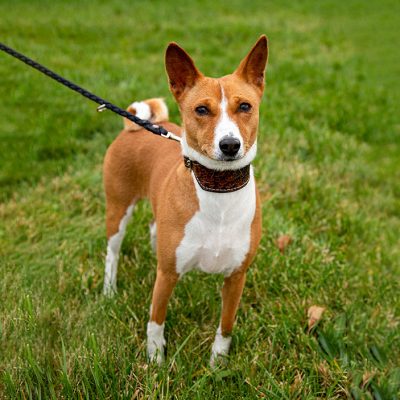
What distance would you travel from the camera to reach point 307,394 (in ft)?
9.96

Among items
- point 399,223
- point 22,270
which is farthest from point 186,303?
point 399,223

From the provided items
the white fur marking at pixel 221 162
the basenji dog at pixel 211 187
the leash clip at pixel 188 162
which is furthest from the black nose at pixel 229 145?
the leash clip at pixel 188 162

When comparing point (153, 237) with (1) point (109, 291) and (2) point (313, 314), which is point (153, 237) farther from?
(2) point (313, 314)

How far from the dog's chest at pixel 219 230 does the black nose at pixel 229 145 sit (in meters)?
0.36

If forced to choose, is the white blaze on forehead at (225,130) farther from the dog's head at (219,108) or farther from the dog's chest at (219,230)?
the dog's chest at (219,230)

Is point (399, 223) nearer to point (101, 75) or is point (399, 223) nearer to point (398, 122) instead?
point (398, 122)

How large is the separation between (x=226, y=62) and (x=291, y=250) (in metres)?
4.99

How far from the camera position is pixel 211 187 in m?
2.82

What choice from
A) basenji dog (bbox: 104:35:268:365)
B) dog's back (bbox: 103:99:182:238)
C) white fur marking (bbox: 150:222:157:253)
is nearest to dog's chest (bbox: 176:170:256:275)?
basenji dog (bbox: 104:35:268:365)

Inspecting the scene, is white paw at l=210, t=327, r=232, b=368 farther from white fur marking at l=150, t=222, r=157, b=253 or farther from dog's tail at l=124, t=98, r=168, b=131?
dog's tail at l=124, t=98, r=168, b=131

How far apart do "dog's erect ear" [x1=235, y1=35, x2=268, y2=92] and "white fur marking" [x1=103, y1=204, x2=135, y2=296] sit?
4.43 feet

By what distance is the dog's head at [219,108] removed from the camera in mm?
2572

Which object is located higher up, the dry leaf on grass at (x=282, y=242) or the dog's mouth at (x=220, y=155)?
the dog's mouth at (x=220, y=155)

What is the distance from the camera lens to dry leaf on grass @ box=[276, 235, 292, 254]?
13.9 feet
